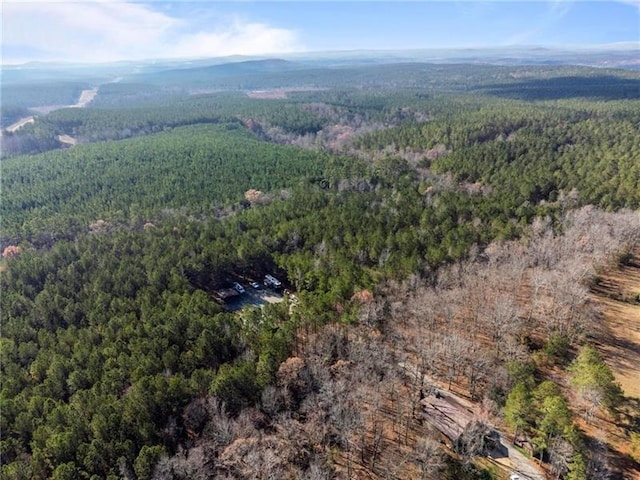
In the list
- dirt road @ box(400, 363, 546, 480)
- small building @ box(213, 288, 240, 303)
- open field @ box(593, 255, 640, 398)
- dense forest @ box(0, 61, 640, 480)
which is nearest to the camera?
dirt road @ box(400, 363, 546, 480)

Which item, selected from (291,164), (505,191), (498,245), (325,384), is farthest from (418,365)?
(291,164)

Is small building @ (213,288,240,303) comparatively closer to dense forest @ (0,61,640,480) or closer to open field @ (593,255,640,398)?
dense forest @ (0,61,640,480)

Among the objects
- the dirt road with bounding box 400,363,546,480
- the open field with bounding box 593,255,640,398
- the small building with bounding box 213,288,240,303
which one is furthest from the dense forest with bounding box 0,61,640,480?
the open field with bounding box 593,255,640,398

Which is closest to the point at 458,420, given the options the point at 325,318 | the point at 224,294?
the point at 325,318

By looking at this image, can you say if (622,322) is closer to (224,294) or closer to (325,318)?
(325,318)

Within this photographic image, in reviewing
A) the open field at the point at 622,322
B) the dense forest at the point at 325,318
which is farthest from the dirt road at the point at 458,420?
the open field at the point at 622,322

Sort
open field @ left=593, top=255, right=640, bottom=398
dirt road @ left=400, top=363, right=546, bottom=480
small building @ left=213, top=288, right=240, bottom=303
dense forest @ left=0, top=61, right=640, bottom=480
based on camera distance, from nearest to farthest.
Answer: dirt road @ left=400, top=363, right=546, bottom=480 → dense forest @ left=0, top=61, right=640, bottom=480 → open field @ left=593, top=255, right=640, bottom=398 → small building @ left=213, top=288, right=240, bottom=303
